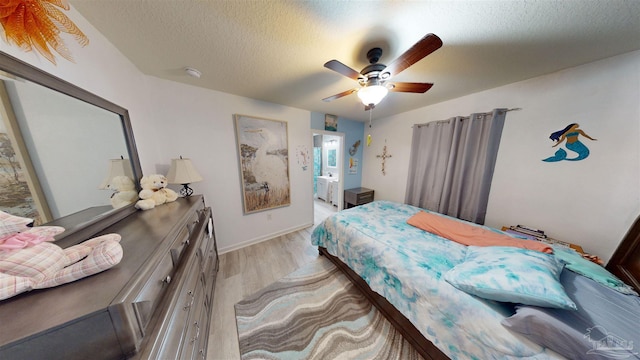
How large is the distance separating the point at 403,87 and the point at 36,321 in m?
2.09

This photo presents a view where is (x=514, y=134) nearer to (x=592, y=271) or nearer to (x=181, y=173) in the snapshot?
(x=592, y=271)

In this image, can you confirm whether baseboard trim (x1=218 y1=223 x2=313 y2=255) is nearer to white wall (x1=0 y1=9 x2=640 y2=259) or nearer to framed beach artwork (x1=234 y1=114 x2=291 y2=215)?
white wall (x1=0 y1=9 x2=640 y2=259)

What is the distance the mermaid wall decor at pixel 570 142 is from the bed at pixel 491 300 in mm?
647

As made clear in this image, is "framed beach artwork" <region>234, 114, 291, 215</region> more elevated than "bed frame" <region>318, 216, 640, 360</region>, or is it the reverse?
"framed beach artwork" <region>234, 114, 291, 215</region>

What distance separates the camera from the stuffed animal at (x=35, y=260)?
1.47 ft

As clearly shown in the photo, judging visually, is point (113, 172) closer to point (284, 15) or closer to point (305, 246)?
point (284, 15)

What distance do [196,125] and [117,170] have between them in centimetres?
104

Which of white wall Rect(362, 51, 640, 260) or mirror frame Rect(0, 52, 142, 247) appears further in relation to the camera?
white wall Rect(362, 51, 640, 260)

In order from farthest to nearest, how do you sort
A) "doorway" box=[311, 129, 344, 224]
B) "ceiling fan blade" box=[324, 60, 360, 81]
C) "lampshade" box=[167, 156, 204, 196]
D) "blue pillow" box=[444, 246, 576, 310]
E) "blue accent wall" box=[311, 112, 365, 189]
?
"doorway" box=[311, 129, 344, 224]
"blue accent wall" box=[311, 112, 365, 189]
"lampshade" box=[167, 156, 204, 196]
"ceiling fan blade" box=[324, 60, 360, 81]
"blue pillow" box=[444, 246, 576, 310]

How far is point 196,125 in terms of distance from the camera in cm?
196

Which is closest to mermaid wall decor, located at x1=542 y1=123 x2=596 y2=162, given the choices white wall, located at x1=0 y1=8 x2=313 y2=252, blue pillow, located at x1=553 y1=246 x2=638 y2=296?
blue pillow, located at x1=553 y1=246 x2=638 y2=296

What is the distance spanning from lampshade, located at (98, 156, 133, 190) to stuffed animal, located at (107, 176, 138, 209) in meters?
0.02

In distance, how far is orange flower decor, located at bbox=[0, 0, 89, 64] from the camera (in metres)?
0.60

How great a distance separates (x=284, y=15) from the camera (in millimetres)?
988
